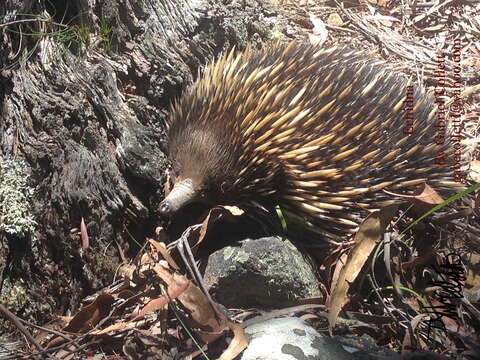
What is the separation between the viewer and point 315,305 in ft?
7.52

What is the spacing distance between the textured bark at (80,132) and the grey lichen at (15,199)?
28mm

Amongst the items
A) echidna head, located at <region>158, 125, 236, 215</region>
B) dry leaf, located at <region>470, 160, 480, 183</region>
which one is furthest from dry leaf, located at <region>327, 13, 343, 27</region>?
echidna head, located at <region>158, 125, 236, 215</region>

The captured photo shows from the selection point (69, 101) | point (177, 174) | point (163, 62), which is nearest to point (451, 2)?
point (163, 62)

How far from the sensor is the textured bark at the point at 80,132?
2250 mm

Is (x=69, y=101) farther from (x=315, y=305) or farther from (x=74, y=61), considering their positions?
(x=315, y=305)

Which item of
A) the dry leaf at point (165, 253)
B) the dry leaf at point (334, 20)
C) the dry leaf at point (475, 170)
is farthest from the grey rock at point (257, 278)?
the dry leaf at point (334, 20)

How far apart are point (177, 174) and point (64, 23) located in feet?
3.03

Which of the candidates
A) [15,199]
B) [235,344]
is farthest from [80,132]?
[235,344]

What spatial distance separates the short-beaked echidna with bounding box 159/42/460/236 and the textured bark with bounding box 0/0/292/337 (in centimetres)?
22

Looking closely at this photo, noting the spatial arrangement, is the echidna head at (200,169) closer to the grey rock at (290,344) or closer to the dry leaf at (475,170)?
the grey rock at (290,344)

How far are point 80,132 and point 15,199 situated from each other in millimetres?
433

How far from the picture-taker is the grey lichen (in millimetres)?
2131

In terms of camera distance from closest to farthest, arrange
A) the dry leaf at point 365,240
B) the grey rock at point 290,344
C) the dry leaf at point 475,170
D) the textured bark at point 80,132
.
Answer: the grey rock at point 290,344 < the textured bark at point 80,132 < the dry leaf at point 365,240 < the dry leaf at point 475,170

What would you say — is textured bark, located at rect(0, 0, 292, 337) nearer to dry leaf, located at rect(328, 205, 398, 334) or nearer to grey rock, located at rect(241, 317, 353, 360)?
grey rock, located at rect(241, 317, 353, 360)
